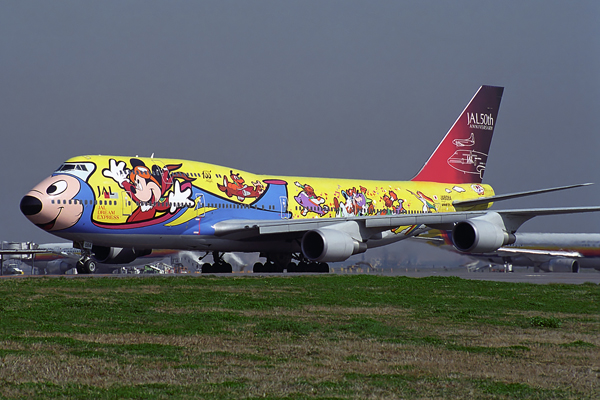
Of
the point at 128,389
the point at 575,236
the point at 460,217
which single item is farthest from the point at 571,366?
the point at 575,236

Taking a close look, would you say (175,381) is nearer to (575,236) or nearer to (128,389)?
(128,389)

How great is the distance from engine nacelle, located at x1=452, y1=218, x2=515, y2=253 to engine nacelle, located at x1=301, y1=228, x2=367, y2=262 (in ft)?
13.6

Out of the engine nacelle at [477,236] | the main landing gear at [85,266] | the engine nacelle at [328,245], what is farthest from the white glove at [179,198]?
the engine nacelle at [477,236]

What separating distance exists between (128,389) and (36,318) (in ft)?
16.8

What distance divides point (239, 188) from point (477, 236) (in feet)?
30.4

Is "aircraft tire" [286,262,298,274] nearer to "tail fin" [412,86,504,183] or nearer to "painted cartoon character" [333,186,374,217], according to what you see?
"painted cartoon character" [333,186,374,217]

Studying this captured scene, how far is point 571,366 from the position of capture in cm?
773

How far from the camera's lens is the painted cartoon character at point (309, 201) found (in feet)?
101

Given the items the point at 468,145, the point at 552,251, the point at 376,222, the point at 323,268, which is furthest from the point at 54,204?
the point at 552,251

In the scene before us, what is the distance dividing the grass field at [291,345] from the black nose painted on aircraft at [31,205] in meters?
7.87

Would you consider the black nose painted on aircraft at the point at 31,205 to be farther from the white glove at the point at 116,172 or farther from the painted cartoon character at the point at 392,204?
the painted cartoon character at the point at 392,204

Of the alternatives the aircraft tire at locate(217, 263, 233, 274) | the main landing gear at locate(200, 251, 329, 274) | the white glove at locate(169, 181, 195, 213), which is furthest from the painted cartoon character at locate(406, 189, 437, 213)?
the white glove at locate(169, 181, 195, 213)

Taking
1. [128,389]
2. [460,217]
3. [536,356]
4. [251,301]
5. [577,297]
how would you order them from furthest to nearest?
[460,217] < [577,297] < [251,301] < [536,356] < [128,389]

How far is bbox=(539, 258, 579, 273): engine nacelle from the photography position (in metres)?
51.9
